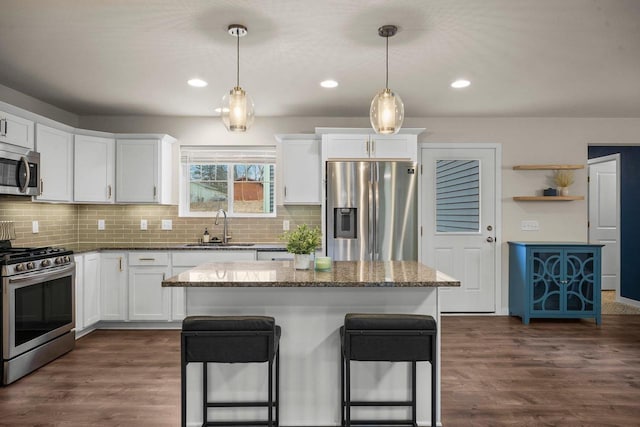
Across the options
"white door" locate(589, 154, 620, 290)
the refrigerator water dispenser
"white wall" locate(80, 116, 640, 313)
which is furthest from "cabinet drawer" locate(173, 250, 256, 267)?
"white door" locate(589, 154, 620, 290)

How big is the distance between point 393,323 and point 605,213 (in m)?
6.61

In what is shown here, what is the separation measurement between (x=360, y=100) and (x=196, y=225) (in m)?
2.40

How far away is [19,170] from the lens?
3475 mm

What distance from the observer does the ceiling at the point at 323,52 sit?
8.00 feet

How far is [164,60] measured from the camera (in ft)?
10.6

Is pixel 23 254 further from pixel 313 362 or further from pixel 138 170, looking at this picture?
pixel 313 362

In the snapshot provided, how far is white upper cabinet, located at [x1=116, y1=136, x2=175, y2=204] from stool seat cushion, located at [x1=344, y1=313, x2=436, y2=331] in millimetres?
3395

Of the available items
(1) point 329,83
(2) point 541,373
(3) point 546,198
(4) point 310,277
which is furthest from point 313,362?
(3) point 546,198

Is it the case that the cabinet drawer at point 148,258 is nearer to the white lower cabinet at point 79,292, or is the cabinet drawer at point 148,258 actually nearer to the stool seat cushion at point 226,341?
the white lower cabinet at point 79,292

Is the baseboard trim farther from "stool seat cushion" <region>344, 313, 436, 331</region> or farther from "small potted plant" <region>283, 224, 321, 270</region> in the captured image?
"small potted plant" <region>283, 224, 321, 270</region>

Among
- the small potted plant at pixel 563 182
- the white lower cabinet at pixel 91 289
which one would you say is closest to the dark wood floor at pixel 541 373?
the small potted plant at pixel 563 182

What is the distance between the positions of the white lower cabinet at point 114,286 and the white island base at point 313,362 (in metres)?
2.48

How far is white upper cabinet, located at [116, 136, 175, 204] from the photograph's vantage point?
4.71 metres

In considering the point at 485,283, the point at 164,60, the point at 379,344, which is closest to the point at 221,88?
the point at 164,60
